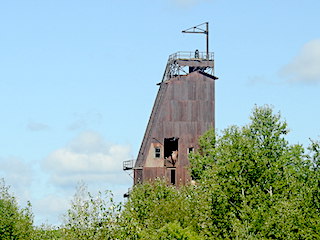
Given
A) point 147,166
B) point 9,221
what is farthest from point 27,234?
point 147,166

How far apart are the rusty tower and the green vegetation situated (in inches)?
333

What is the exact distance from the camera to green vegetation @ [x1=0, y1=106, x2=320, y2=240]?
60.5 meters

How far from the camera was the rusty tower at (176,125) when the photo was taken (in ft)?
425

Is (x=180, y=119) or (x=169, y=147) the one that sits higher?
(x=180, y=119)

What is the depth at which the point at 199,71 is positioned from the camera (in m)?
132

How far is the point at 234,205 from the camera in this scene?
291 ft

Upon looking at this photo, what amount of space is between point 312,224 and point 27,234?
31772 mm

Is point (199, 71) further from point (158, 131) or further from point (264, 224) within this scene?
point (264, 224)

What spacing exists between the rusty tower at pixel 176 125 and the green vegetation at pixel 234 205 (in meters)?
8.45

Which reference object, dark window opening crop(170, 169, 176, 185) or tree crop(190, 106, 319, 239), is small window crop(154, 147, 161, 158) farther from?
tree crop(190, 106, 319, 239)

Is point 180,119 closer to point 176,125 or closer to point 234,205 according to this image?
point 176,125

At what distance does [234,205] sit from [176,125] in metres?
41.9

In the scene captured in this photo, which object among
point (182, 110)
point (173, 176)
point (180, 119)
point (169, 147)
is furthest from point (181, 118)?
point (173, 176)

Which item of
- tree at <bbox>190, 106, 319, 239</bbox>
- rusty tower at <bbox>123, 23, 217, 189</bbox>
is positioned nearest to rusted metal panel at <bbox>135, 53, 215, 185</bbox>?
rusty tower at <bbox>123, 23, 217, 189</bbox>
